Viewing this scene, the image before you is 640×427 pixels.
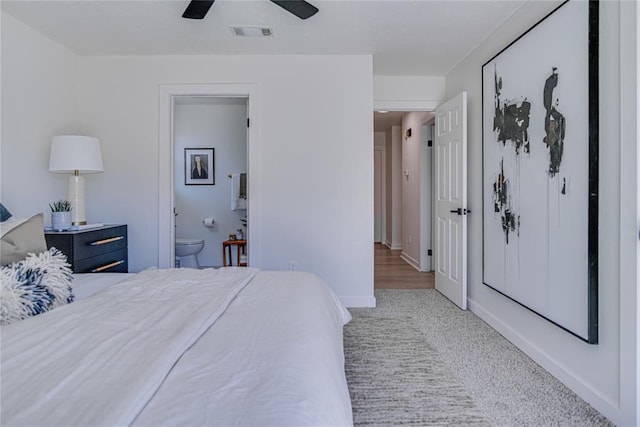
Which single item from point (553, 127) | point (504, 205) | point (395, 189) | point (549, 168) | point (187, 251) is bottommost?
point (187, 251)

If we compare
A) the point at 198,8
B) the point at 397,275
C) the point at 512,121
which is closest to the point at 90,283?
the point at 198,8

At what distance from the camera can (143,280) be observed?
5.40 feet

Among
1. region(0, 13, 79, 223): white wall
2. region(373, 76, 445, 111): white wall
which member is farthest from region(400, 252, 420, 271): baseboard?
region(0, 13, 79, 223): white wall

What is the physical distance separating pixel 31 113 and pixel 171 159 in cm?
109

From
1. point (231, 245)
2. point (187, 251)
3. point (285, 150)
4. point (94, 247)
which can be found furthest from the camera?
point (231, 245)

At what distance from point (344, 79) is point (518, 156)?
173cm

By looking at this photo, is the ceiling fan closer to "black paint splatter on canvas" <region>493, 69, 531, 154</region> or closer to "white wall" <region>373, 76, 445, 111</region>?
"black paint splatter on canvas" <region>493, 69, 531, 154</region>

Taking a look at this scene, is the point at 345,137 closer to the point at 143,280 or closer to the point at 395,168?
the point at 143,280

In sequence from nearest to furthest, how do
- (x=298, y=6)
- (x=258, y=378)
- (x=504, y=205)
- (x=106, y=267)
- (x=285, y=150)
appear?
(x=258, y=378)
(x=298, y=6)
(x=504, y=205)
(x=106, y=267)
(x=285, y=150)

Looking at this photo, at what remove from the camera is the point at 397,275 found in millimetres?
4820

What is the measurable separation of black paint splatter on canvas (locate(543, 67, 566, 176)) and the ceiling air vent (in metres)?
2.04

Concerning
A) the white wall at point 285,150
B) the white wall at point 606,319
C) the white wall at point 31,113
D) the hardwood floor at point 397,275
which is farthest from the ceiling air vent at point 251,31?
the hardwood floor at point 397,275

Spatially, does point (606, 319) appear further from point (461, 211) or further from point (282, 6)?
point (282, 6)

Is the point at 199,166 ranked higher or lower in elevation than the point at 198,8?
lower
